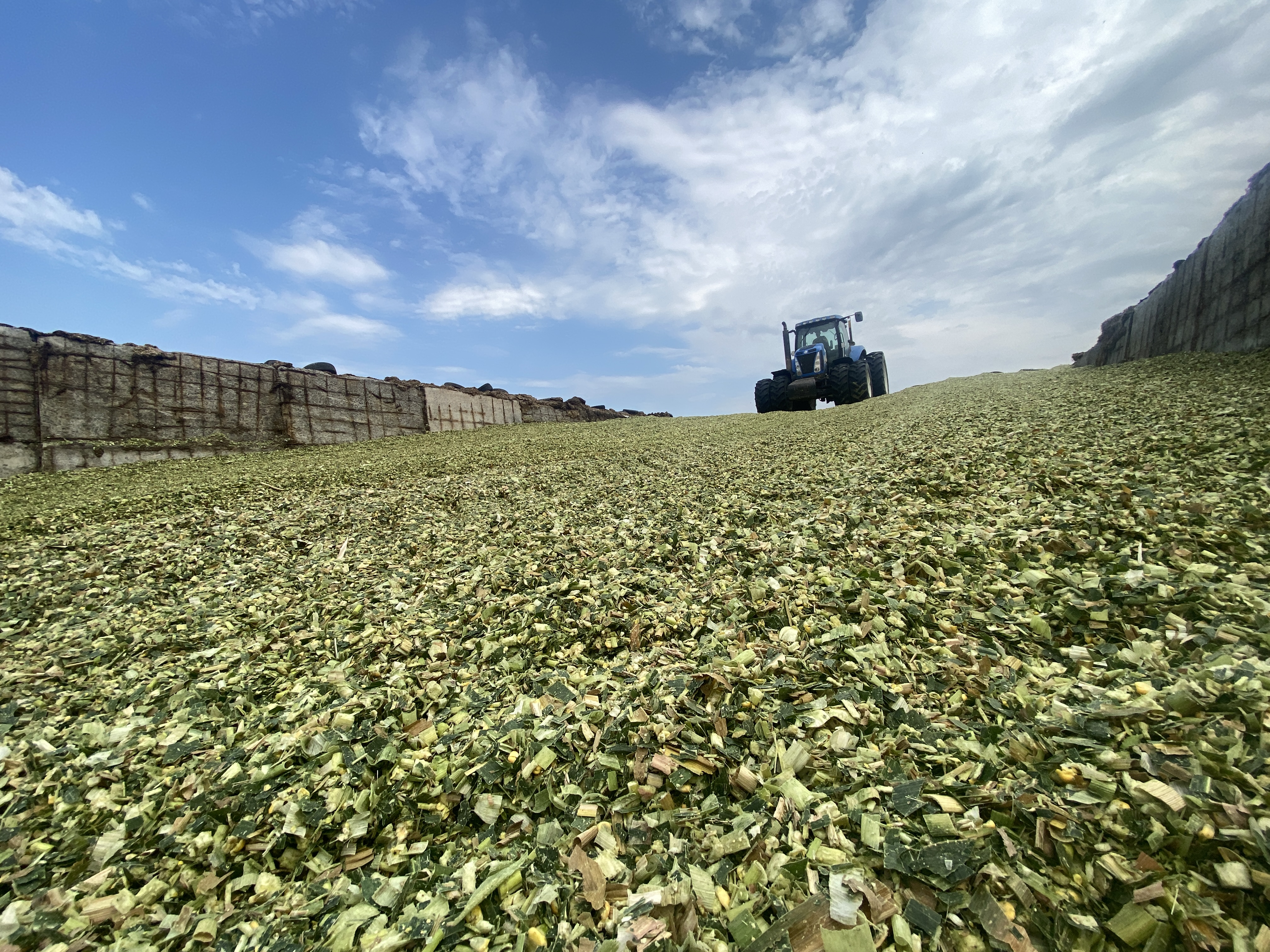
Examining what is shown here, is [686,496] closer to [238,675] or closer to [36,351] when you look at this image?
[238,675]

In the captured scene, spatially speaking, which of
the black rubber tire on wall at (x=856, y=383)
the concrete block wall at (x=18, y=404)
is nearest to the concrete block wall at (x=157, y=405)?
the concrete block wall at (x=18, y=404)

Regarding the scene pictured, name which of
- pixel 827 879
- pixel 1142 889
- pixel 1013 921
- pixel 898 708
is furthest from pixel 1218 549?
pixel 827 879

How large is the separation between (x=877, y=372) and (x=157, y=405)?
20.3m

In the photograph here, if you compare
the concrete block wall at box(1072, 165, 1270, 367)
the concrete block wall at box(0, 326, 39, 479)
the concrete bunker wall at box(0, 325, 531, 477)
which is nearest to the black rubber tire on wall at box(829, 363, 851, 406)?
the concrete block wall at box(1072, 165, 1270, 367)

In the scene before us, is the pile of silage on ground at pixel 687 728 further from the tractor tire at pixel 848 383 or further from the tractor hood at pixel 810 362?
the tractor hood at pixel 810 362

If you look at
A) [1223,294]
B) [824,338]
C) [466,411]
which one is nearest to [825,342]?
[824,338]

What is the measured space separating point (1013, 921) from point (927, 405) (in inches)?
426

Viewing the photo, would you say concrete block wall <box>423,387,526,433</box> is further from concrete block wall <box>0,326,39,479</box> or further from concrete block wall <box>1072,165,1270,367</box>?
concrete block wall <box>1072,165,1270,367</box>

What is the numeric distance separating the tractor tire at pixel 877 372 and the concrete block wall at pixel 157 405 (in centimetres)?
1511

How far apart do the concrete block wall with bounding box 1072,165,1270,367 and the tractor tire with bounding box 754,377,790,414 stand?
27.4 ft

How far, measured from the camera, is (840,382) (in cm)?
1574

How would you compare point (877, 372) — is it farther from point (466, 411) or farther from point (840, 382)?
point (466, 411)

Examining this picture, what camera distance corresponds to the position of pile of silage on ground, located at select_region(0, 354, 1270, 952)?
1647mm

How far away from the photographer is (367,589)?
13.7 ft
